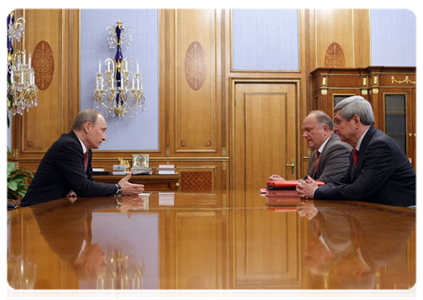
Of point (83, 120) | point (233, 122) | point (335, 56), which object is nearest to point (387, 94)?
point (335, 56)

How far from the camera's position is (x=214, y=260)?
0.70 m

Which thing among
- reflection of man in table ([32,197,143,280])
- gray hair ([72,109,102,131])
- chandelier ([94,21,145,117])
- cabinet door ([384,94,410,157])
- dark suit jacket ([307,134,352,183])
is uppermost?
chandelier ([94,21,145,117])

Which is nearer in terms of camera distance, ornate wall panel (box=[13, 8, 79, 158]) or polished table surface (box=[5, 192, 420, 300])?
polished table surface (box=[5, 192, 420, 300])

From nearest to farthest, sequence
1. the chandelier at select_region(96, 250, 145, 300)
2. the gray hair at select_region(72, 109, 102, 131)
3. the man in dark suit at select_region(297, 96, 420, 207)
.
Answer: the chandelier at select_region(96, 250, 145, 300)
the man in dark suit at select_region(297, 96, 420, 207)
the gray hair at select_region(72, 109, 102, 131)

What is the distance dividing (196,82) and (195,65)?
0.25 m

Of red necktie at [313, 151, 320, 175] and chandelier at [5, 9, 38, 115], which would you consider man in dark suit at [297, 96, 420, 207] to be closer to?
red necktie at [313, 151, 320, 175]

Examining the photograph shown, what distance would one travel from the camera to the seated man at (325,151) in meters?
3.09

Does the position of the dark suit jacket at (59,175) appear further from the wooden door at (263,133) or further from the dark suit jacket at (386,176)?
the wooden door at (263,133)

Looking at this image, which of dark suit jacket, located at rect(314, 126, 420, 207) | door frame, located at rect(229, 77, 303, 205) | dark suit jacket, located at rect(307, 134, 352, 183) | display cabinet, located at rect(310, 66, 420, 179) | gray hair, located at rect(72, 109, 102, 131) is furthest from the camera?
door frame, located at rect(229, 77, 303, 205)

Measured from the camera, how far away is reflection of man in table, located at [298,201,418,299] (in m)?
0.57

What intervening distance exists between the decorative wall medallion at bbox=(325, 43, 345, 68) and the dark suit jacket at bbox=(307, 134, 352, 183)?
396 cm

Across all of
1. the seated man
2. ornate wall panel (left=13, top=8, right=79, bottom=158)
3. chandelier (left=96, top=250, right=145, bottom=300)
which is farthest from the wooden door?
chandelier (left=96, top=250, right=145, bottom=300)

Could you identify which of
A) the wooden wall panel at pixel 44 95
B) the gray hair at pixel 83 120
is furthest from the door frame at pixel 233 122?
the gray hair at pixel 83 120

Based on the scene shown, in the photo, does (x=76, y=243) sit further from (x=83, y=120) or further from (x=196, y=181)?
(x=196, y=181)
